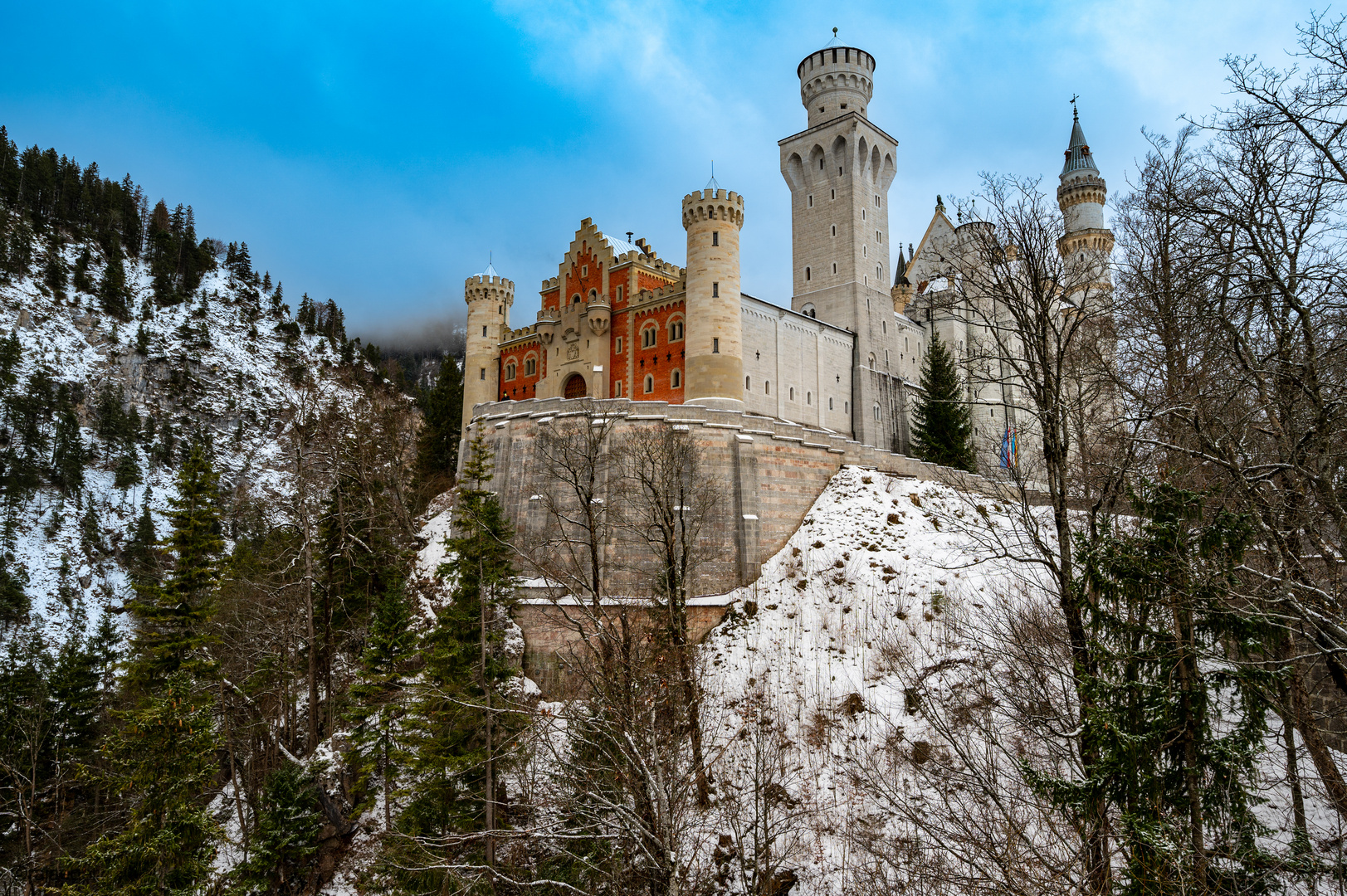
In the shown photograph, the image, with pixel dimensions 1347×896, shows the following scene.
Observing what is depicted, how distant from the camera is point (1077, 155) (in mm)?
63062

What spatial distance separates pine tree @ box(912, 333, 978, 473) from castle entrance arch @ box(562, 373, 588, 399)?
61.0ft

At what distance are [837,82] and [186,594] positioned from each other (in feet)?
155

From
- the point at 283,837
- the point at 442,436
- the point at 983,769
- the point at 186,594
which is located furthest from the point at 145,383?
the point at 983,769

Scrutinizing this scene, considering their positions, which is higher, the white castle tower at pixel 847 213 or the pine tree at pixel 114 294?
the pine tree at pixel 114 294

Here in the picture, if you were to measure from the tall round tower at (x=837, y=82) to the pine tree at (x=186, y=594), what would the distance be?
43310 millimetres

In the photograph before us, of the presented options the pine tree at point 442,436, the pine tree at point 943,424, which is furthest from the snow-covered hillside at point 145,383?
the pine tree at point 943,424

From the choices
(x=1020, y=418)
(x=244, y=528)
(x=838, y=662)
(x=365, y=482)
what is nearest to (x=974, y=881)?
(x=838, y=662)

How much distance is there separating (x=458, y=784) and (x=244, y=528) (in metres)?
A: 52.5

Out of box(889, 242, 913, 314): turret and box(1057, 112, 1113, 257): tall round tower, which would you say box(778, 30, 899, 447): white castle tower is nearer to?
box(889, 242, 913, 314): turret

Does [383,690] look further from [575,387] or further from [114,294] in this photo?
[114,294]

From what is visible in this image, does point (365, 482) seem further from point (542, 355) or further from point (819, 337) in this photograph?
point (819, 337)

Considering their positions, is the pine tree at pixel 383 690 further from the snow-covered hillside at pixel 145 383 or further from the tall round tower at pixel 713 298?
the snow-covered hillside at pixel 145 383

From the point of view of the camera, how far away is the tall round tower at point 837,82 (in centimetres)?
5156

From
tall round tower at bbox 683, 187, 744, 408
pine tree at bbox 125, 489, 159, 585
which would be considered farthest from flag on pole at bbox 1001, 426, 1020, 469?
pine tree at bbox 125, 489, 159, 585
